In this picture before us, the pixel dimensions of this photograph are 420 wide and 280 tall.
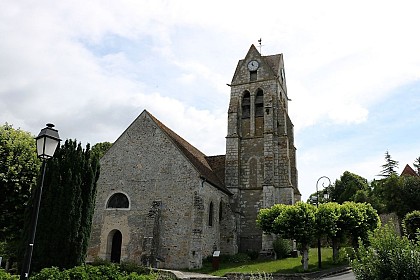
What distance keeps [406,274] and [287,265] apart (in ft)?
51.9

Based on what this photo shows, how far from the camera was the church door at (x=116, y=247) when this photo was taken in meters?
24.0

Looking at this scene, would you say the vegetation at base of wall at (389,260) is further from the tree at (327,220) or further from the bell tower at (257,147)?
the bell tower at (257,147)

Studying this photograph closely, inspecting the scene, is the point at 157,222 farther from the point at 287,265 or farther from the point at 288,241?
the point at 288,241

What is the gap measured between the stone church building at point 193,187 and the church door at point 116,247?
66 millimetres

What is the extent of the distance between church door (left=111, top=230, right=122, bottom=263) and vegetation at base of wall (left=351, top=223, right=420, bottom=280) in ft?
60.7

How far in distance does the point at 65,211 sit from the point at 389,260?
39.6 feet

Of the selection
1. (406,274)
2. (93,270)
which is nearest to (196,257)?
(93,270)

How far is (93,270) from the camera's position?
9617 millimetres

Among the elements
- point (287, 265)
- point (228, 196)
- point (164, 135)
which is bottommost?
point (287, 265)

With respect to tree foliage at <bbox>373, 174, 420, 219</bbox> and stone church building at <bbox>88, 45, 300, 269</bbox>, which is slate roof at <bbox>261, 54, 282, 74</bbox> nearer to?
stone church building at <bbox>88, 45, 300, 269</bbox>

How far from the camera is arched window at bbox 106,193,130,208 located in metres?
24.6

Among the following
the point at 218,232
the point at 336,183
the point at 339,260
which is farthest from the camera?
the point at 336,183

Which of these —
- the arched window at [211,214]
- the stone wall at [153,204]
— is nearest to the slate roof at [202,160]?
the stone wall at [153,204]

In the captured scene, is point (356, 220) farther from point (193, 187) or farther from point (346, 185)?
point (346, 185)
